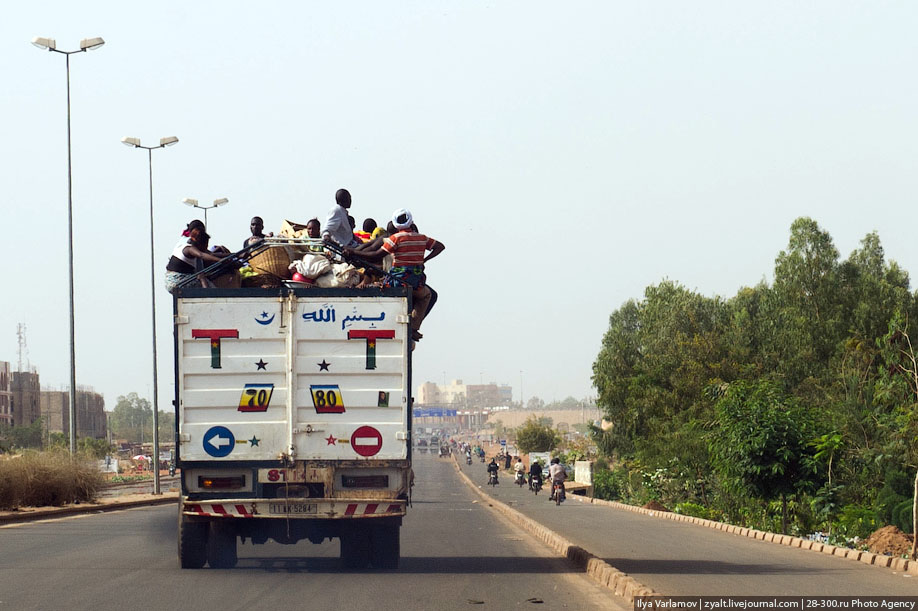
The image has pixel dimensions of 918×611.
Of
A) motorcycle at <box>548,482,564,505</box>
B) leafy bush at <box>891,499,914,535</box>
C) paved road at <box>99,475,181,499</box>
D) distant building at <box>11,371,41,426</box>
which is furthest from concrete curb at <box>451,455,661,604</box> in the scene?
distant building at <box>11,371,41,426</box>

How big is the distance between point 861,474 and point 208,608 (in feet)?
73.5

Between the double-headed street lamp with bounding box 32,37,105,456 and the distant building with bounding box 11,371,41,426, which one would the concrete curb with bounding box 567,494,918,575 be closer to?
the double-headed street lamp with bounding box 32,37,105,456

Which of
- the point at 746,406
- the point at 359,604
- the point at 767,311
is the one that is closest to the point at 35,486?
the point at 746,406

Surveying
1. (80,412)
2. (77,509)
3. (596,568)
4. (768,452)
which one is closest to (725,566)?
(596,568)

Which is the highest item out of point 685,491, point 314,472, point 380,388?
point 380,388

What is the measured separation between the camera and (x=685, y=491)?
4256 centimetres

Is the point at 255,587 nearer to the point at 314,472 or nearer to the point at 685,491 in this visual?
the point at 314,472

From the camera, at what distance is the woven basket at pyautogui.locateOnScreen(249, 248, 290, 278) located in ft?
42.6

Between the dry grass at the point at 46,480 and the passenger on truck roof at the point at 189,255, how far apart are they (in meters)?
16.6

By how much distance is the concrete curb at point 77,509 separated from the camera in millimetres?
25513

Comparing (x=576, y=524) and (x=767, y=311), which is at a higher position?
(x=767, y=311)

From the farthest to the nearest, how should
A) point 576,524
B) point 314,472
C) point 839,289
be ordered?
1. point 839,289
2. point 576,524
3. point 314,472

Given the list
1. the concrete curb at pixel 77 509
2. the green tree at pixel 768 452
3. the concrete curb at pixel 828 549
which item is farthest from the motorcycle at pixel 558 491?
the green tree at pixel 768 452

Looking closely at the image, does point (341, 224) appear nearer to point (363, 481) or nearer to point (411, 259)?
point (411, 259)
